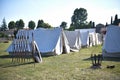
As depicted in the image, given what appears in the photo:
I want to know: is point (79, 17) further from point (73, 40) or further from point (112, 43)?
point (112, 43)

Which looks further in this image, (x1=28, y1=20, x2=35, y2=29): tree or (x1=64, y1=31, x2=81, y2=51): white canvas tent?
(x1=28, y1=20, x2=35, y2=29): tree

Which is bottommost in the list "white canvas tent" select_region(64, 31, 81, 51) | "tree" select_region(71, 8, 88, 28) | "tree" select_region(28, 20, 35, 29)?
"white canvas tent" select_region(64, 31, 81, 51)

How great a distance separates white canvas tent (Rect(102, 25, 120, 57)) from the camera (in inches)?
600

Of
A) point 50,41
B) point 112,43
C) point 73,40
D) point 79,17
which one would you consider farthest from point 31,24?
point 112,43

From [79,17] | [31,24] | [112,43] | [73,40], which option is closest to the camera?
[112,43]

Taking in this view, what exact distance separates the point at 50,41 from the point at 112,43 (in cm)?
562

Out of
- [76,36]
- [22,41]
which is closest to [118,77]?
[22,41]

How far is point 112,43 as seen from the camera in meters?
15.7

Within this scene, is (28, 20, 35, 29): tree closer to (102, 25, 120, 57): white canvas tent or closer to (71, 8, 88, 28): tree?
(71, 8, 88, 28): tree

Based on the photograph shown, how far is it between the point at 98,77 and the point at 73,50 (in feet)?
42.4

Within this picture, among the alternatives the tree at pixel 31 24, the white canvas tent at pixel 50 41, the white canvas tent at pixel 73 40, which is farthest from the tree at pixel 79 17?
the white canvas tent at pixel 50 41

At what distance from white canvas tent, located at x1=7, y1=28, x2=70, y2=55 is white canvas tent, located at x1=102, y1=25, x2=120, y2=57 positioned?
4348 mm

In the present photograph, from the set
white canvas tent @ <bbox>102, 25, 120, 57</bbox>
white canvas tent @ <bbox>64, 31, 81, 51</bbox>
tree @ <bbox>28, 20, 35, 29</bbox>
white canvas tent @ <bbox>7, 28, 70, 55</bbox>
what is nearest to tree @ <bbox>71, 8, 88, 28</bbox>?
tree @ <bbox>28, 20, 35, 29</bbox>

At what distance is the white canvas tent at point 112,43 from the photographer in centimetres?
1523
